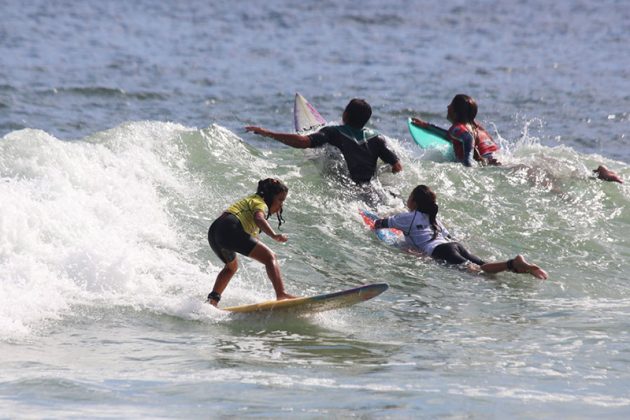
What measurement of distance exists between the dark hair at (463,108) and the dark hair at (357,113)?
1.48m

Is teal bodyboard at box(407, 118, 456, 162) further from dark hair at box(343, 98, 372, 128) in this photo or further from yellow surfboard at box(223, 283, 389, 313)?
yellow surfboard at box(223, 283, 389, 313)

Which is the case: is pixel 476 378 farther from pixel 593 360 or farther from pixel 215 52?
pixel 215 52

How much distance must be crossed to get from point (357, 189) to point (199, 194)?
1.86 metres

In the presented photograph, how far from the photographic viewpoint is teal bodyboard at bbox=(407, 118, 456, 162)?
14195 millimetres

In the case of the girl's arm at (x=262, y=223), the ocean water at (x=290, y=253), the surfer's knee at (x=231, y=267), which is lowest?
the ocean water at (x=290, y=253)

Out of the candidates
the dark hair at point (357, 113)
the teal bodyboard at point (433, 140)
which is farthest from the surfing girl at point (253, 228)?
the teal bodyboard at point (433, 140)

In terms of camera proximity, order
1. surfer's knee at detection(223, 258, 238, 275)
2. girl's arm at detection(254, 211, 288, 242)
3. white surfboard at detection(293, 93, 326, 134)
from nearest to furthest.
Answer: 1. girl's arm at detection(254, 211, 288, 242)
2. surfer's knee at detection(223, 258, 238, 275)
3. white surfboard at detection(293, 93, 326, 134)

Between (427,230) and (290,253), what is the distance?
143cm

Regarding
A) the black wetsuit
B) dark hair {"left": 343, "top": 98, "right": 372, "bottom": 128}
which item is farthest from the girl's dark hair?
dark hair {"left": 343, "top": 98, "right": 372, "bottom": 128}

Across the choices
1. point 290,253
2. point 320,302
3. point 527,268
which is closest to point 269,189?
point 320,302

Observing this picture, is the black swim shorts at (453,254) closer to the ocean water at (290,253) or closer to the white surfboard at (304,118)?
the ocean water at (290,253)

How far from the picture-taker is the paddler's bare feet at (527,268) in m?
10.4

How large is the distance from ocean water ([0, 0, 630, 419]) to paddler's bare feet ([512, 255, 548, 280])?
16 cm

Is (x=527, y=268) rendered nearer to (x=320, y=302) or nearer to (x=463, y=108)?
(x=320, y=302)
